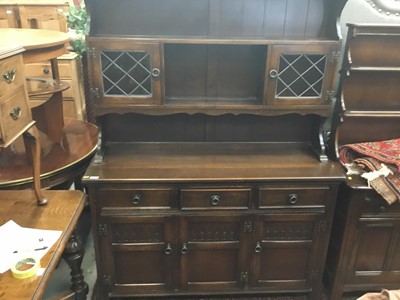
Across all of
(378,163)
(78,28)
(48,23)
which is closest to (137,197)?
(378,163)

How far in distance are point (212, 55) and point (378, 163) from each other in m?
1.03

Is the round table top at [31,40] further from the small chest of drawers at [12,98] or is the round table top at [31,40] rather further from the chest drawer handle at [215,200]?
the chest drawer handle at [215,200]

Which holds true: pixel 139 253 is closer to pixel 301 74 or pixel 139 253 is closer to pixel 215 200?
pixel 215 200

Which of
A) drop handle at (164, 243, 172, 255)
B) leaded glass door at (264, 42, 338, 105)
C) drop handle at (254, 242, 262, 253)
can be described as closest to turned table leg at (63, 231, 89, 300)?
drop handle at (164, 243, 172, 255)

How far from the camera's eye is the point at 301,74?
181 centimetres

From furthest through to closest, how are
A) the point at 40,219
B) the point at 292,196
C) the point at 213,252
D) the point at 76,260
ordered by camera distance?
the point at 213,252
the point at 292,196
the point at 76,260
the point at 40,219

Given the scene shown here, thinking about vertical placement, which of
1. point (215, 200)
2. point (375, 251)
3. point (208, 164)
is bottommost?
point (375, 251)

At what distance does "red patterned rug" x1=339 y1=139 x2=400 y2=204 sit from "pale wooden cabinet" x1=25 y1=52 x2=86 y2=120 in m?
2.39

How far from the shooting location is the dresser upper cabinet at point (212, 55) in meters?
1.71

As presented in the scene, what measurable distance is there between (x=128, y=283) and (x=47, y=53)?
1273 mm

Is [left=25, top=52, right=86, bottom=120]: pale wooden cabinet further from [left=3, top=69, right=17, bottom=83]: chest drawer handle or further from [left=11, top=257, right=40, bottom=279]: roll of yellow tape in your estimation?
[left=11, top=257, right=40, bottom=279]: roll of yellow tape

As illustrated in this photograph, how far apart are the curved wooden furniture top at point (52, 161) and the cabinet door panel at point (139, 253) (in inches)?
19.7

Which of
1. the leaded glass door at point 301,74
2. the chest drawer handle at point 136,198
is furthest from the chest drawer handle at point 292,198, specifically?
the chest drawer handle at point 136,198

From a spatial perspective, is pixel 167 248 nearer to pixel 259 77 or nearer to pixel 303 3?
pixel 259 77
